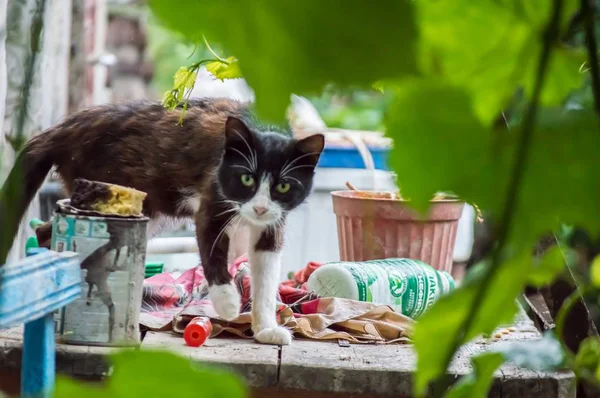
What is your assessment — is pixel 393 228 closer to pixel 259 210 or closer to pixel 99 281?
pixel 259 210

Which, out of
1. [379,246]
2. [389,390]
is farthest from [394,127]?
[379,246]

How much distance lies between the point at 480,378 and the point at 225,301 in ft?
5.19

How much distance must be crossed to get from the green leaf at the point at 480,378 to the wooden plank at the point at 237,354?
114 cm

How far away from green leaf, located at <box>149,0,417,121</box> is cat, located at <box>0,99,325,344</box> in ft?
5.29

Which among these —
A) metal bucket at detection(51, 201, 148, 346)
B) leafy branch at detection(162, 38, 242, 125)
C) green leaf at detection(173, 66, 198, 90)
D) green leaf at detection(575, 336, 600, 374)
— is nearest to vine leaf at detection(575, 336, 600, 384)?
green leaf at detection(575, 336, 600, 374)

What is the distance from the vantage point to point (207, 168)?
2.06m

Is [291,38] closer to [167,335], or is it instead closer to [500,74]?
[500,74]

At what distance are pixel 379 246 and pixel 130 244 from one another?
985 mm

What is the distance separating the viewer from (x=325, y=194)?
3.07m

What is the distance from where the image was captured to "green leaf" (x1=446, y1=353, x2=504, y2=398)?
8.5 inches

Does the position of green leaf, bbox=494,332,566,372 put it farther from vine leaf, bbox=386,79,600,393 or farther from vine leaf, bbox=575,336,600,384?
vine leaf, bbox=386,79,600,393

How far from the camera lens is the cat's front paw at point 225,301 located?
177 cm

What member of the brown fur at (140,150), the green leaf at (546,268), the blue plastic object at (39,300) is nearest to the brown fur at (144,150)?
the brown fur at (140,150)

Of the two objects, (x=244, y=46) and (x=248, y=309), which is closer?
(x=244, y=46)
